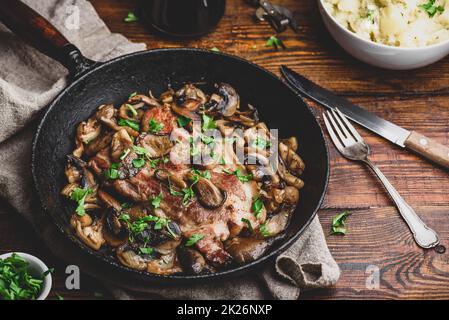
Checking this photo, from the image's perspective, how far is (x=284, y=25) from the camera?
4.20m

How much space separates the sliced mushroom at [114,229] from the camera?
3.10 meters

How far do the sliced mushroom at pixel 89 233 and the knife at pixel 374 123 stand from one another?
1.58 metres

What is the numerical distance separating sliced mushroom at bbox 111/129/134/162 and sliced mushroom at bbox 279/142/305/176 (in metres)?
0.84

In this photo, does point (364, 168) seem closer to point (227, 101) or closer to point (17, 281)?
point (227, 101)

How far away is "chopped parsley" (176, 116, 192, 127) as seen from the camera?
11.5 ft

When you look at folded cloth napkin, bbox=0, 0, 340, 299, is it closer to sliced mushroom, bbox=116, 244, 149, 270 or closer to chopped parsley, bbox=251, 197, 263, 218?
sliced mushroom, bbox=116, 244, 149, 270

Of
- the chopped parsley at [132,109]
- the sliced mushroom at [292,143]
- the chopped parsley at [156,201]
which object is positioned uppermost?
the chopped parsley at [132,109]

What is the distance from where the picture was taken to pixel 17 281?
305 cm

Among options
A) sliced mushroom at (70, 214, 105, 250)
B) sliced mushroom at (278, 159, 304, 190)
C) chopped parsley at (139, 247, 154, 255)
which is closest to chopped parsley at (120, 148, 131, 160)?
sliced mushroom at (70, 214, 105, 250)

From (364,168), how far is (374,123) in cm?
30

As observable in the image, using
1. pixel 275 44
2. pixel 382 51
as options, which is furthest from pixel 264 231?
pixel 275 44

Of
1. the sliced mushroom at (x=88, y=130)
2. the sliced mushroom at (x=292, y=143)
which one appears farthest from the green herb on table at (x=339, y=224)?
the sliced mushroom at (x=88, y=130)

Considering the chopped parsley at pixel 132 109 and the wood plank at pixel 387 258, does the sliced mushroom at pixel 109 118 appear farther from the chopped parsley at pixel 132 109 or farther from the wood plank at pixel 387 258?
the wood plank at pixel 387 258
